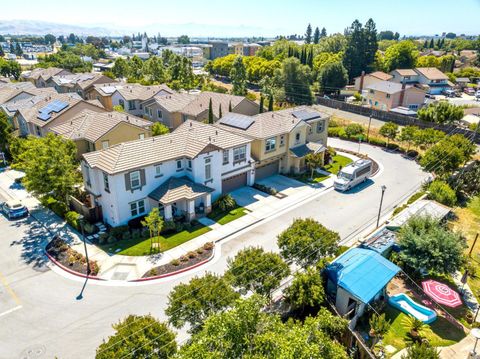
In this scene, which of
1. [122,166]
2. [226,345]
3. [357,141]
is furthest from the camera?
[357,141]

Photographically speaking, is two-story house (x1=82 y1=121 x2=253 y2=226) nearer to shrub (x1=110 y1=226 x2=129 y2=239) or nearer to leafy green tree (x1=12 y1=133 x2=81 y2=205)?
shrub (x1=110 y1=226 x2=129 y2=239)

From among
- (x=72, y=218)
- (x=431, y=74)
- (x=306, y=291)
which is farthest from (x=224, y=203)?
(x=431, y=74)

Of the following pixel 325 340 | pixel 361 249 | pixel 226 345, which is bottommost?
pixel 361 249

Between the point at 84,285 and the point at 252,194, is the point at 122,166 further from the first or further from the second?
the point at 252,194

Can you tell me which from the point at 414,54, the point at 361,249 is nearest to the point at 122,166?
the point at 361,249

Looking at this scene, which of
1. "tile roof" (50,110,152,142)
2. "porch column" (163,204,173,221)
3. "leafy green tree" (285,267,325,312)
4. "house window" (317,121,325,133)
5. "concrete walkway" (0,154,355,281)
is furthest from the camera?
"house window" (317,121,325,133)

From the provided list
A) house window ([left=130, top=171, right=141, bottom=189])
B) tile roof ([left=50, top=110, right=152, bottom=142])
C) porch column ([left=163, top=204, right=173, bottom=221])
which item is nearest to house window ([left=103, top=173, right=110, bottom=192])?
house window ([left=130, top=171, right=141, bottom=189])

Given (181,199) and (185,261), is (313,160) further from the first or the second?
(185,261)
